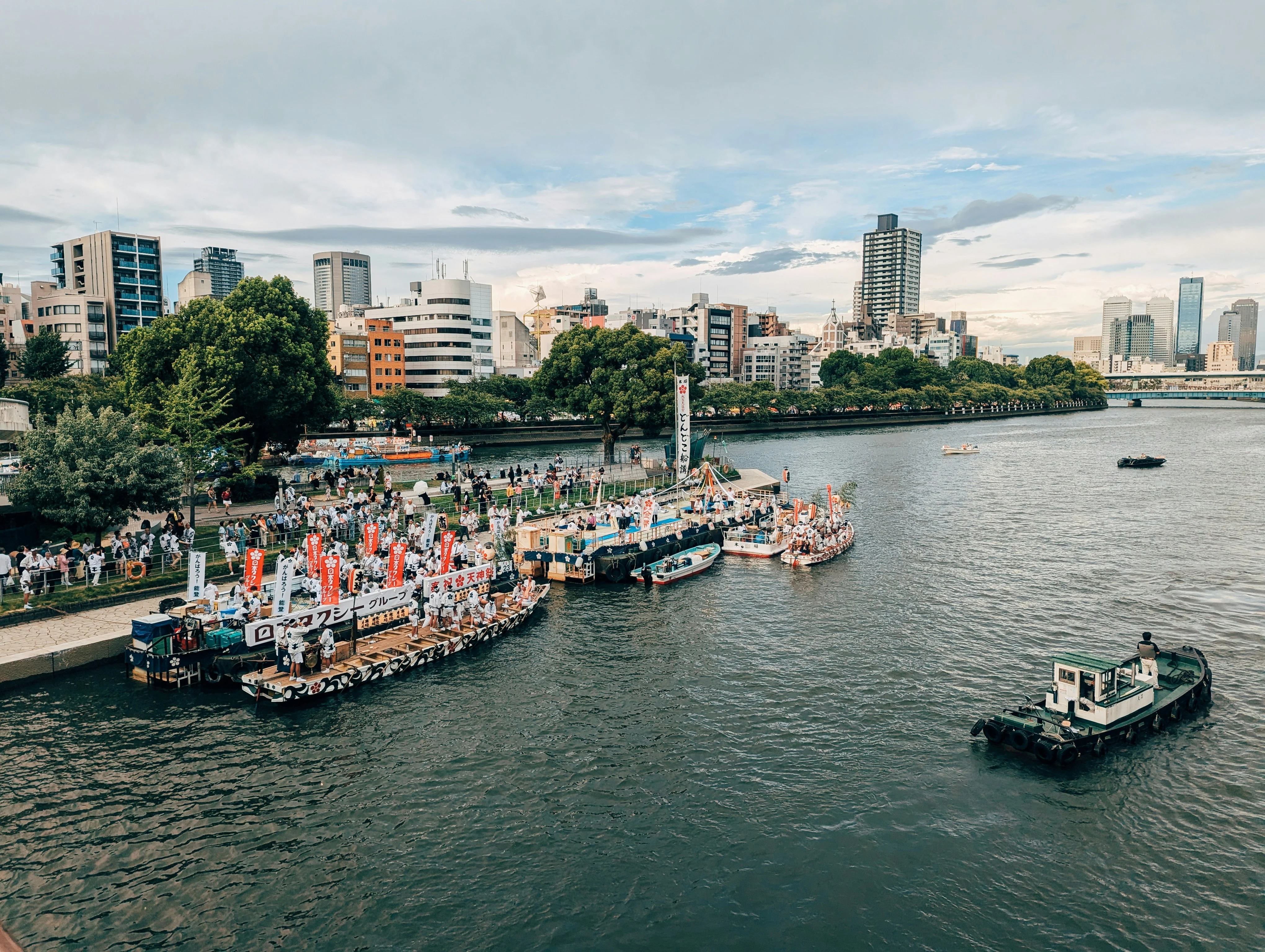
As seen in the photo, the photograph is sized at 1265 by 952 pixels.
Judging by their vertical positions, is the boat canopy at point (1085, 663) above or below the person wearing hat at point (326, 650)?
above

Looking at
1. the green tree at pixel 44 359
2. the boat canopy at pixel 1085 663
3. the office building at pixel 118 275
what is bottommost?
the boat canopy at pixel 1085 663

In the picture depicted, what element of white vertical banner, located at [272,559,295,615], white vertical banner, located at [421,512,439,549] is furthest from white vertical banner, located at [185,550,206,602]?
white vertical banner, located at [421,512,439,549]

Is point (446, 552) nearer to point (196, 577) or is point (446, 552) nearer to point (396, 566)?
point (396, 566)

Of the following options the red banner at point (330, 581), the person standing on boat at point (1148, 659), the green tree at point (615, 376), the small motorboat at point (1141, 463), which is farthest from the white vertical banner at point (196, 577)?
the small motorboat at point (1141, 463)

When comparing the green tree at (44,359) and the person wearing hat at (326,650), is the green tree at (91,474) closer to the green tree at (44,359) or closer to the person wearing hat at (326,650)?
the person wearing hat at (326,650)

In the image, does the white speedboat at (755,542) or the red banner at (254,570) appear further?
the white speedboat at (755,542)

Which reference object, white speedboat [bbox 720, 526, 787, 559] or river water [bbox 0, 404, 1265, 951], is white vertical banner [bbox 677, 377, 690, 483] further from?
river water [bbox 0, 404, 1265, 951]
